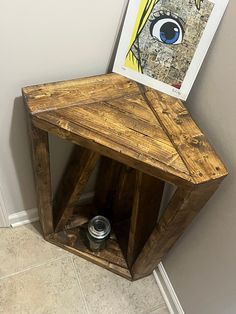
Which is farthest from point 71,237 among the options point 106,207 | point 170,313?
point 170,313

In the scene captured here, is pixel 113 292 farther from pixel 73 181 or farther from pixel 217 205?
pixel 217 205

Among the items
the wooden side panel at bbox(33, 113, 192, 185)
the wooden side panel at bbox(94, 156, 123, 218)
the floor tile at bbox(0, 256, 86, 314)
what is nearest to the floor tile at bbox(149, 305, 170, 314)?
the floor tile at bbox(0, 256, 86, 314)

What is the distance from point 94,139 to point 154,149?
0.13 m

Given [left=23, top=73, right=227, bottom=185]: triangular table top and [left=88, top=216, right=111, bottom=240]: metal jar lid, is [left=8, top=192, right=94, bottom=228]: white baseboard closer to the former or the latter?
[left=88, top=216, right=111, bottom=240]: metal jar lid

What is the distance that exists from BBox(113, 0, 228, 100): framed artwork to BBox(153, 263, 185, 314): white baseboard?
685mm

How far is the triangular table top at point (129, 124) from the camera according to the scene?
685mm

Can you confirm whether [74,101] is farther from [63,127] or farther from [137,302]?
[137,302]

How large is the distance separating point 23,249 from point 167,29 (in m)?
0.94

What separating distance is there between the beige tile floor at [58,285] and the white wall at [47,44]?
493 mm

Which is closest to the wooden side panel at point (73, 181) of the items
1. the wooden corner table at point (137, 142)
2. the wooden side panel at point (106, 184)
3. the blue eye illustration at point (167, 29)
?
the wooden corner table at point (137, 142)

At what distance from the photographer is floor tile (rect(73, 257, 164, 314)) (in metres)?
1.14

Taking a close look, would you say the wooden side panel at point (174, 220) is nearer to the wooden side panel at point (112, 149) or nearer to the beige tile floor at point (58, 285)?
the wooden side panel at point (112, 149)

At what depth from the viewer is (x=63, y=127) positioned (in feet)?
2.28

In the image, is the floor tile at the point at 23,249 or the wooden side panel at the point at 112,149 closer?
the wooden side panel at the point at 112,149
